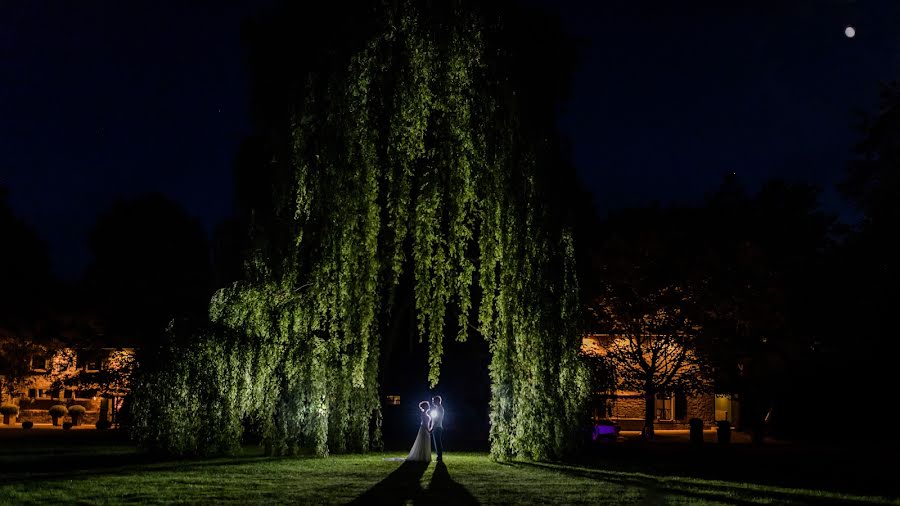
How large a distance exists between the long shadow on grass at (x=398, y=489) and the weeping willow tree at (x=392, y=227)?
1529mm

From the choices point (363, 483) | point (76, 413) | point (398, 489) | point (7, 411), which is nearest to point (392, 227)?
point (363, 483)

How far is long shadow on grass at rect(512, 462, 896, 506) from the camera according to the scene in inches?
439

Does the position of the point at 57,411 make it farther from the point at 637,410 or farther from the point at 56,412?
the point at 637,410

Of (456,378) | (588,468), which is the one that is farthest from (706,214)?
(588,468)

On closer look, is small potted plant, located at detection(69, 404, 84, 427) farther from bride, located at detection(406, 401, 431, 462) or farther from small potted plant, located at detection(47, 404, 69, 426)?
bride, located at detection(406, 401, 431, 462)

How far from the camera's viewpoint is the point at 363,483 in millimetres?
12633

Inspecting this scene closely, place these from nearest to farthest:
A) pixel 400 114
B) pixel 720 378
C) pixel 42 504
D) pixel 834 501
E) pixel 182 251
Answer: pixel 42 504
pixel 834 501
pixel 400 114
pixel 720 378
pixel 182 251

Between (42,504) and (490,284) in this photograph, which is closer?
(42,504)

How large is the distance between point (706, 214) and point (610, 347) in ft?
19.7

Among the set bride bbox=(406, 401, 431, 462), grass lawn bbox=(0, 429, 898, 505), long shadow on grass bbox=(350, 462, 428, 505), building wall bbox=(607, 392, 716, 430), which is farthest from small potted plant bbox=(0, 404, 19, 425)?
long shadow on grass bbox=(350, 462, 428, 505)

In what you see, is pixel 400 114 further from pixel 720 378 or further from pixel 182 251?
pixel 182 251

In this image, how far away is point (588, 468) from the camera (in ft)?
51.6

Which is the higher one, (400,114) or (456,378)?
(400,114)

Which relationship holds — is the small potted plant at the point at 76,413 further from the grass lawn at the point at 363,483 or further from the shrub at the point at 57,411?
the grass lawn at the point at 363,483
